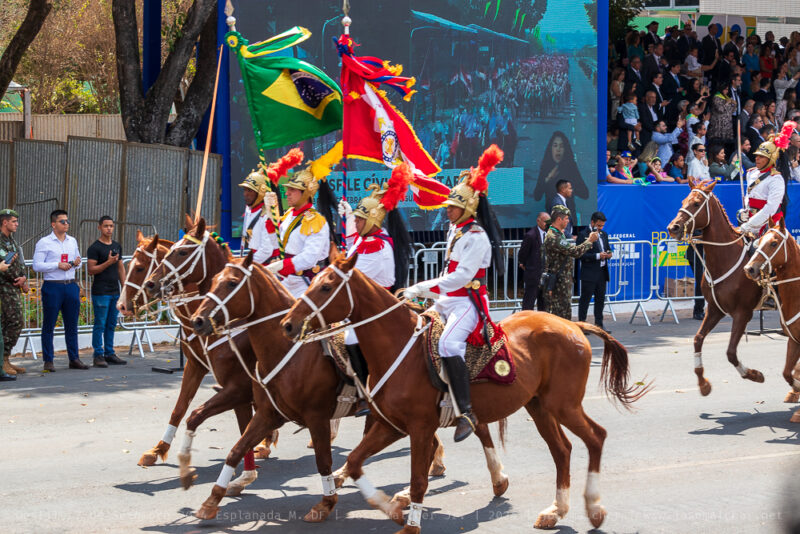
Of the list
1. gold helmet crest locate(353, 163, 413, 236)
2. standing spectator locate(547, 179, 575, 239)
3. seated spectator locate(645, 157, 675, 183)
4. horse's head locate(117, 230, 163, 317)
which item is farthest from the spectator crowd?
gold helmet crest locate(353, 163, 413, 236)

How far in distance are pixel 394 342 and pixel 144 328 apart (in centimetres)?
906

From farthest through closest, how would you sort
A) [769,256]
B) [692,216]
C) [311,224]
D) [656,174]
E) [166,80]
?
[656,174], [166,80], [692,216], [769,256], [311,224]

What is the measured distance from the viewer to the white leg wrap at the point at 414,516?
7211 millimetres

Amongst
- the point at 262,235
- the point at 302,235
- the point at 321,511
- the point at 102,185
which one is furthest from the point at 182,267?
the point at 102,185

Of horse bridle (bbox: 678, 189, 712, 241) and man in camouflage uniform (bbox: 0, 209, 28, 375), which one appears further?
man in camouflage uniform (bbox: 0, 209, 28, 375)

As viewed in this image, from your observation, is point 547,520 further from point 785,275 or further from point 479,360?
point 785,275

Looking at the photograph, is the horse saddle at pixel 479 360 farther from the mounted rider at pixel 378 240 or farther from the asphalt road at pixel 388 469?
the asphalt road at pixel 388 469

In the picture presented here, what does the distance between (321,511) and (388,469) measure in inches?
68.4

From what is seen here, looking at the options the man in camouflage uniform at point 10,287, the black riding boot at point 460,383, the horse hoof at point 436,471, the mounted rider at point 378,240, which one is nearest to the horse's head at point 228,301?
the mounted rider at point 378,240

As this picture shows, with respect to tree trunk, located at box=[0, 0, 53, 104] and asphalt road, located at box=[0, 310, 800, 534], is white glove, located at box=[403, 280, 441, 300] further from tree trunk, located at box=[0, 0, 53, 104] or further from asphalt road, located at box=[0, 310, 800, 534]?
tree trunk, located at box=[0, 0, 53, 104]

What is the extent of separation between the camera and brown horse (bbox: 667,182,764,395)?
12312mm

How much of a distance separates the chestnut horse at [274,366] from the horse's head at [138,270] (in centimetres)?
186

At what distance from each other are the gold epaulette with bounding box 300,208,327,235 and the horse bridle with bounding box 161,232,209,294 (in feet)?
2.89

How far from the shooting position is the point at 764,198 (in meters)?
13.2
